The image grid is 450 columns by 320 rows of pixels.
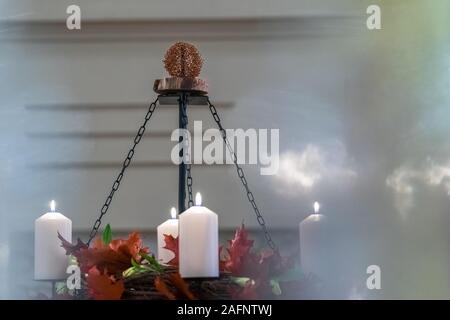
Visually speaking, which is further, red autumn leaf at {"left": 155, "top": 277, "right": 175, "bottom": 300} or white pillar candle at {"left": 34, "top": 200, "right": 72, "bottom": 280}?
white pillar candle at {"left": 34, "top": 200, "right": 72, "bottom": 280}

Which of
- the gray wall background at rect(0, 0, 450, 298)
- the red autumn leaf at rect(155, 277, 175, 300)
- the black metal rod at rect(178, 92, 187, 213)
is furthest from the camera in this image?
the gray wall background at rect(0, 0, 450, 298)

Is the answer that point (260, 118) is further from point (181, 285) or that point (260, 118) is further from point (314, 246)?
point (181, 285)

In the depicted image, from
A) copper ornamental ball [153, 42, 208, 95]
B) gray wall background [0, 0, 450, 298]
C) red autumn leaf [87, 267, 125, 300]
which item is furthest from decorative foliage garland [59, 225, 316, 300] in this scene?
gray wall background [0, 0, 450, 298]

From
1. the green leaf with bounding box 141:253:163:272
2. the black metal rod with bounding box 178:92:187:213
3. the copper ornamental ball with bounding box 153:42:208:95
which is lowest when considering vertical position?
the green leaf with bounding box 141:253:163:272

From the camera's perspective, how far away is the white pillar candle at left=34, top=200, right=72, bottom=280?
0.71m

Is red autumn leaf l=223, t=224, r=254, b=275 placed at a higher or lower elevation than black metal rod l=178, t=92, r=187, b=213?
lower

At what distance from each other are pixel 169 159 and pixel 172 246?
465mm

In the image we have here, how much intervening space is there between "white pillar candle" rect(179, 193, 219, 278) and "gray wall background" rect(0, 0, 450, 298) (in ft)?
1.61

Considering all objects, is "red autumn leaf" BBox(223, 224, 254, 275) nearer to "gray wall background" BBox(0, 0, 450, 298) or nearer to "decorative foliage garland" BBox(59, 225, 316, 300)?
"decorative foliage garland" BBox(59, 225, 316, 300)

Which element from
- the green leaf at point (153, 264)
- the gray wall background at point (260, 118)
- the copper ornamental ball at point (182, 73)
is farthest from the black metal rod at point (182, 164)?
Result: the gray wall background at point (260, 118)

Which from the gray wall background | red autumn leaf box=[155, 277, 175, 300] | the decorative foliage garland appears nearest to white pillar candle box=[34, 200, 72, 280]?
the decorative foliage garland

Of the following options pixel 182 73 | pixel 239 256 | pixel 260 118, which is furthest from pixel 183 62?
pixel 260 118

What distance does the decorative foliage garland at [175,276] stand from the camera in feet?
2.01

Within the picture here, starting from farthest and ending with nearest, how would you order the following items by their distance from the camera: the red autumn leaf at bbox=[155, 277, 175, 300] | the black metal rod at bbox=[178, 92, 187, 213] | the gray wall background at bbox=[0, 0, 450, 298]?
the gray wall background at bbox=[0, 0, 450, 298]
the black metal rod at bbox=[178, 92, 187, 213]
the red autumn leaf at bbox=[155, 277, 175, 300]
